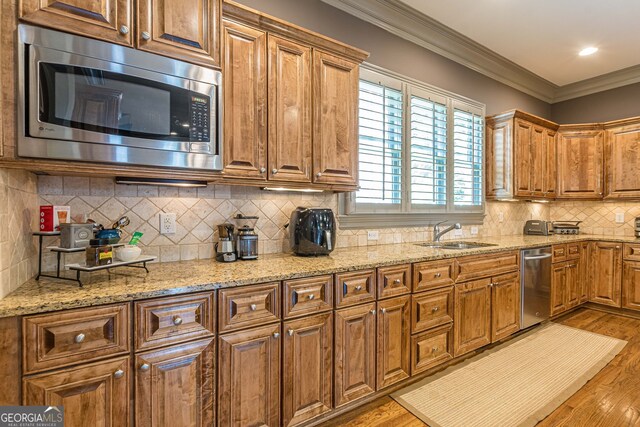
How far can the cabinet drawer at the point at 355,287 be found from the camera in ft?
A: 6.17

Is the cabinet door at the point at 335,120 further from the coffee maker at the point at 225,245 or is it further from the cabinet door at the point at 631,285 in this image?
the cabinet door at the point at 631,285

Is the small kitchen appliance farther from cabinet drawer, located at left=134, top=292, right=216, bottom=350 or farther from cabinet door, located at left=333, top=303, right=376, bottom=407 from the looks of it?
cabinet drawer, located at left=134, top=292, right=216, bottom=350

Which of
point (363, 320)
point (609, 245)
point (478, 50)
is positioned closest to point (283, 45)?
point (363, 320)

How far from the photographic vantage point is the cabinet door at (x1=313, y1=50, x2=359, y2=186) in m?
2.20

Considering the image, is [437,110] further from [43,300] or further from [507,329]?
[43,300]

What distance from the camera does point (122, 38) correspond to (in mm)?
1451

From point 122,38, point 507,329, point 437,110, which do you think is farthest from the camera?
point 437,110

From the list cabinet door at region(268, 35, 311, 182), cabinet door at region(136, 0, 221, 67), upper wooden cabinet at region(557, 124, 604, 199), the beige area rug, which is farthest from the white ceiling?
the beige area rug

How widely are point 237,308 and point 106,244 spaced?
2.25ft

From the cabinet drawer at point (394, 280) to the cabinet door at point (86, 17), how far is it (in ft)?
6.05

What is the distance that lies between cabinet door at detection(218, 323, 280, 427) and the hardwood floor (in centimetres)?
51

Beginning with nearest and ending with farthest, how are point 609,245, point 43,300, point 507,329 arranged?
1. point 43,300
2. point 507,329
3. point 609,245

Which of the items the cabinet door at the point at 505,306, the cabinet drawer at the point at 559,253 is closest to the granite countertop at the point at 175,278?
the cabinet door at the point at 505,306

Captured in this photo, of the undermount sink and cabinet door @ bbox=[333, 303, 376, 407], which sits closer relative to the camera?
cabinet door @ bbox=[333, 303, 376, 407]
